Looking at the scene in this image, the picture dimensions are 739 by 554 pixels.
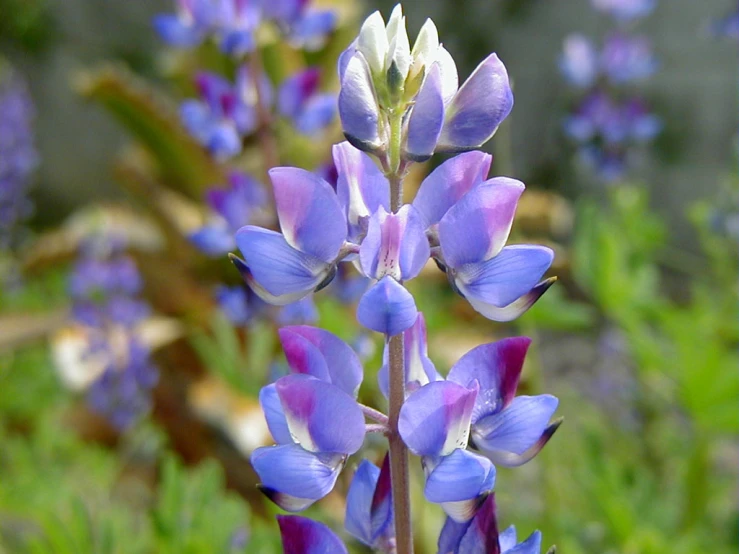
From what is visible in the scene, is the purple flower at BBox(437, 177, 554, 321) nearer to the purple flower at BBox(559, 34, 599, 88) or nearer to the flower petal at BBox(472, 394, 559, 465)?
the flower petal at BBox(472, 394, 559, 465)

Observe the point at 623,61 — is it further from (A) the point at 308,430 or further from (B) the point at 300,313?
(A) the point at 308,430

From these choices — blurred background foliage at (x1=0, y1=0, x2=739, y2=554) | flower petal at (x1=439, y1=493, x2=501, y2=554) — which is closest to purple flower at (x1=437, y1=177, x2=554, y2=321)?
flower petal at (x1=439, y1=493, x2=501, y2=554)

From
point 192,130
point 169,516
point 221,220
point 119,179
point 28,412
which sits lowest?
point 28,412

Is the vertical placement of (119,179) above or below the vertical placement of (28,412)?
above

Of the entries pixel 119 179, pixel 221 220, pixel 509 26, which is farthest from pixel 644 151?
pixel 221 220

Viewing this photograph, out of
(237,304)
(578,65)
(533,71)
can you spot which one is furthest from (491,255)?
(533,71)

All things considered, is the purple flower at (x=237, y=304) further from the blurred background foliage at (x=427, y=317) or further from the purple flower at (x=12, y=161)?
the purple flower at (x=12, y=161)

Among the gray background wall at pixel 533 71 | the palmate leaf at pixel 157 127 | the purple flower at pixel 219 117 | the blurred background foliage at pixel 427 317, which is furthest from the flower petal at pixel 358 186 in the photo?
the gray background wall at pixel 533 71

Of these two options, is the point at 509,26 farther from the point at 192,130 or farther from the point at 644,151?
the point at 192,130
